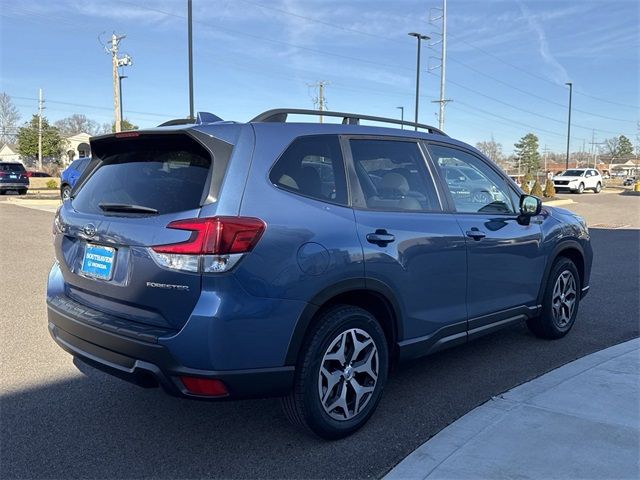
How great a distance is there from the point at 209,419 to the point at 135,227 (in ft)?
4.60

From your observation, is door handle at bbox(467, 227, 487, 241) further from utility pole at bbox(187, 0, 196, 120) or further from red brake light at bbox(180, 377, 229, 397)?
utility pole at bbox(187, 0, 196, 120)

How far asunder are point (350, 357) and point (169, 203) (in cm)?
137

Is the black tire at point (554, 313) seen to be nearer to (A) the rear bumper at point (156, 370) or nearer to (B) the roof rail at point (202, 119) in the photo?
(A) the rear bumper at point (156, 370)

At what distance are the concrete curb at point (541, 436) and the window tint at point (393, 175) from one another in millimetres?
1440

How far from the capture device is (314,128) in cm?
345

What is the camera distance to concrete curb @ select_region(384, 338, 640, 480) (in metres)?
2.95

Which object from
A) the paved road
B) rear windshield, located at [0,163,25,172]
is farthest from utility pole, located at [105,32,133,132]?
the paved road

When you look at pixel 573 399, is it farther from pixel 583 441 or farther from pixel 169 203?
pixel 169 203

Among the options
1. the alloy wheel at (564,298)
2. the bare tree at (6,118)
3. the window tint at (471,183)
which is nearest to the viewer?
the window tint at (471,183)

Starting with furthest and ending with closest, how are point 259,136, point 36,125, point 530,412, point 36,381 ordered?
point 36,125, point 36,381, point 530,412, point 259,136

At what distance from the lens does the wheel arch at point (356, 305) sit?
2.99 meters

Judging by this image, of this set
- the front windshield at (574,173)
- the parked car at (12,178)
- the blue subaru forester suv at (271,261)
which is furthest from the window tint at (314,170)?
the front windshield at (574,173)

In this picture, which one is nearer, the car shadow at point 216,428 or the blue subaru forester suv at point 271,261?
the blue subaru forester suv at point 271,261

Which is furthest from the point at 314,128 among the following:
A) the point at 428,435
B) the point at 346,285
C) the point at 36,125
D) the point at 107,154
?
the point at 36,125
